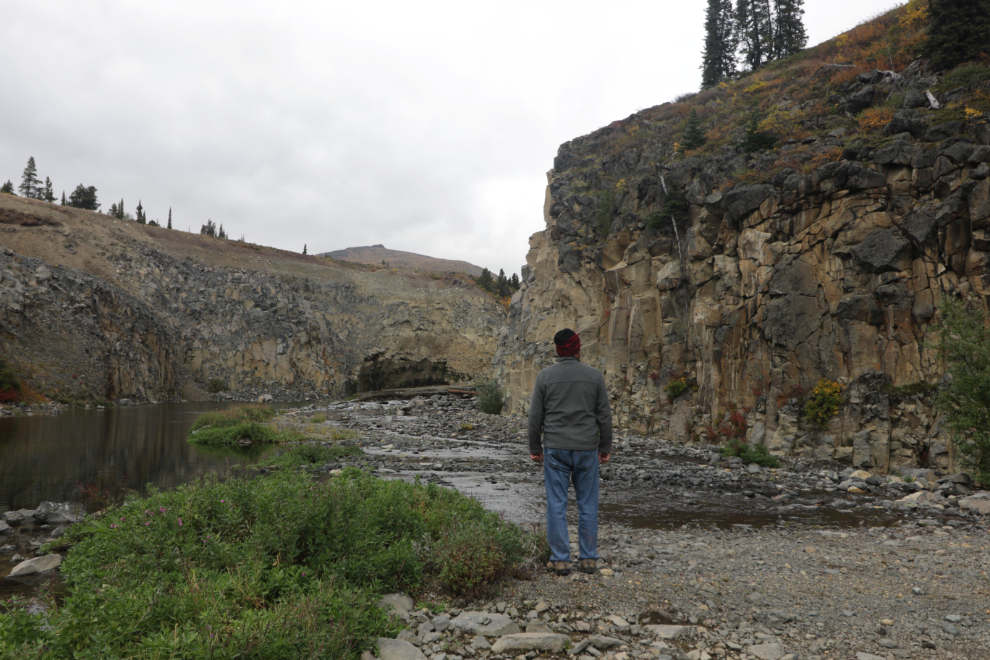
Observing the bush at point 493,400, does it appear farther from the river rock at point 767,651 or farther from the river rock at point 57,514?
the river rock at point 767,651

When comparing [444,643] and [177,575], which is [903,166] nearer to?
[444,643]

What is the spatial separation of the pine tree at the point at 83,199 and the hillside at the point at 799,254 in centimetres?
7852

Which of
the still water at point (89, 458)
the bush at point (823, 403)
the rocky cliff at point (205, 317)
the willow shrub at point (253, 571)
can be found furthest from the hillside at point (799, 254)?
the rocky cliff at point (205, 317)

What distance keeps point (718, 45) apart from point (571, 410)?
56709 millimetres

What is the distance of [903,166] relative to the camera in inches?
625

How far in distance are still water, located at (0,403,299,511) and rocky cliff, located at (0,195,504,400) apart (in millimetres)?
17626

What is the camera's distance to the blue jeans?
19.8 feet

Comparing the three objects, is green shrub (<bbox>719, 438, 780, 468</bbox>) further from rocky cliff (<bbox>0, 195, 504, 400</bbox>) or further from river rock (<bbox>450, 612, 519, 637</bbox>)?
rocky cliff (<bbox>0, 195, 504, 400</bbox>)

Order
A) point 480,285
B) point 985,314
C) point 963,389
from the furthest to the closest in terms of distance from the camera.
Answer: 1. point 480,285
2. point 985,314
3. point 963,389

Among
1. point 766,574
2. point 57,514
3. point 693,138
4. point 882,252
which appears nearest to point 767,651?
point 766,574

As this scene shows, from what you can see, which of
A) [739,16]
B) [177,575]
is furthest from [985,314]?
[739,16]

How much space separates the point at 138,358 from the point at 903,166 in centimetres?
5455

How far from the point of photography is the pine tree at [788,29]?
45094mm

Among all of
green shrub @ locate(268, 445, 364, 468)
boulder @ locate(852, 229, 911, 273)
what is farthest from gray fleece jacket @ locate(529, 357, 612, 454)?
boulder @ locate(852, 229, 911, 273)
